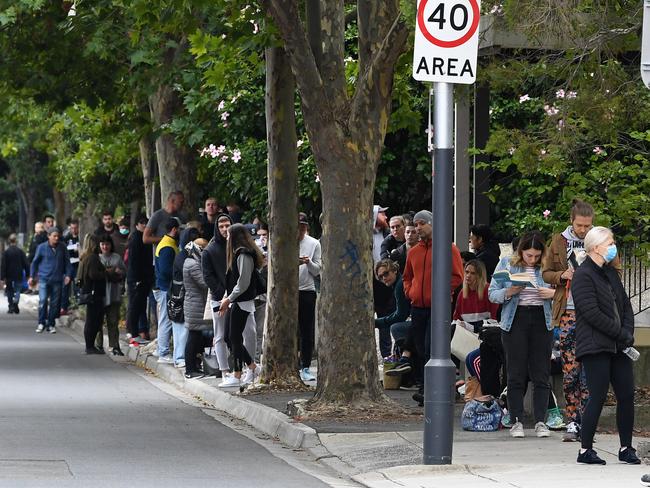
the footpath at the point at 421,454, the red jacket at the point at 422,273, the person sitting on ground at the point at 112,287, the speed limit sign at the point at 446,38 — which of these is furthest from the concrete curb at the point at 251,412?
the speed limit sign at the point at 446,38

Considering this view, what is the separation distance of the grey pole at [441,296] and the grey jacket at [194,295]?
26.7 feet

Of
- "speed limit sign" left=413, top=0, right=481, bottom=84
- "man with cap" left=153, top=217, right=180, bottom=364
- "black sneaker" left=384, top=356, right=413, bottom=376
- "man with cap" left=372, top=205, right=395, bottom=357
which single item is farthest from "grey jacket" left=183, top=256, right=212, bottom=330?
"speed limit sign" left=413, top=0, right=481, bottom=84

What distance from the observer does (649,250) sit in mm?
13961

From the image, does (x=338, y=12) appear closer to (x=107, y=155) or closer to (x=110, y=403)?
(x=110, y=403)

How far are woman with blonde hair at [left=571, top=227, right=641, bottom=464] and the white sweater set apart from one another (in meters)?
7.15

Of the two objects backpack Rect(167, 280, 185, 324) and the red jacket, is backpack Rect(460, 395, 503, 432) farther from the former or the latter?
backpack Rect(167, 280, 185, 324)

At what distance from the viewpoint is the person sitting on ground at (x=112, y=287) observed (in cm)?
2338

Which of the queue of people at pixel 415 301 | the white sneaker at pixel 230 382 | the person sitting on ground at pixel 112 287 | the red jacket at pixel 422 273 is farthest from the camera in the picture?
the person sitting on ground at pixel 112 287

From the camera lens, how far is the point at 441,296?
10922 mm

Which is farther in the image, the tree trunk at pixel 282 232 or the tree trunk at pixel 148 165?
the tree trunk at pixel 148 165

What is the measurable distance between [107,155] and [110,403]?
638 inches

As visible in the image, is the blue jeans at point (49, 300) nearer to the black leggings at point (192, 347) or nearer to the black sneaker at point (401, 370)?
the black leggings at point (192, 347)

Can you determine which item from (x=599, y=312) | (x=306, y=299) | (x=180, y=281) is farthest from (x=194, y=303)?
(x=599, y=312)

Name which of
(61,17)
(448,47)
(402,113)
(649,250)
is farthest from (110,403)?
(61,17)
